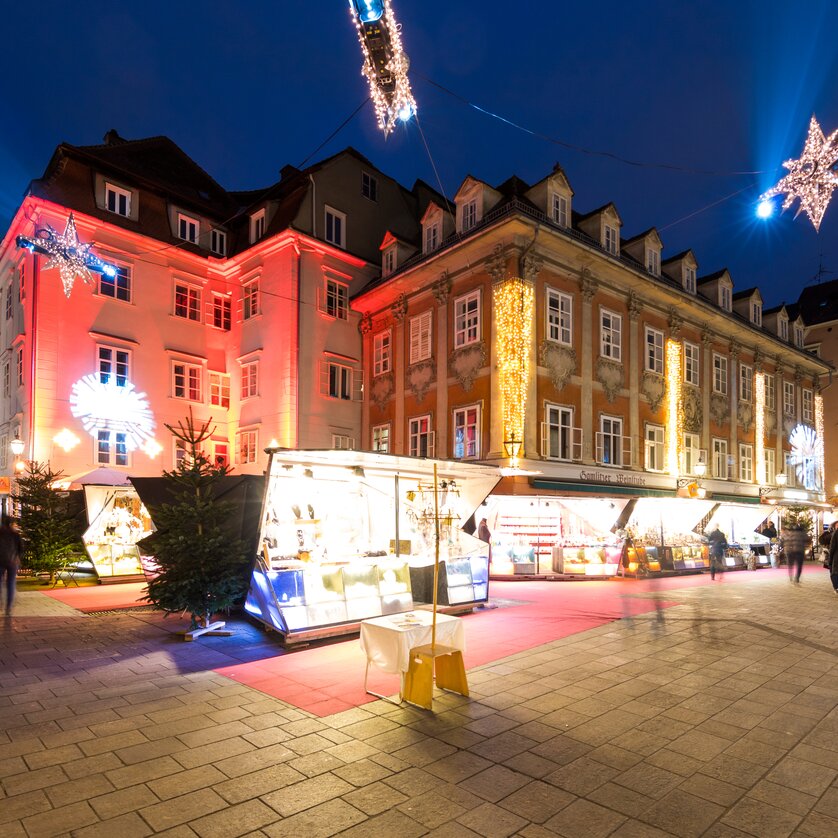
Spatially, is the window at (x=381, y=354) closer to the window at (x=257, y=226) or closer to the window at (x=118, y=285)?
the window at (x=257, y=226)

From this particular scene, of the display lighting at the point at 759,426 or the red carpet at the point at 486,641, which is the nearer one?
the red carpet at the point at 486,641

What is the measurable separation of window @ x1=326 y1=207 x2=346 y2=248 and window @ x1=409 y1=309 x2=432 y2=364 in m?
5.61

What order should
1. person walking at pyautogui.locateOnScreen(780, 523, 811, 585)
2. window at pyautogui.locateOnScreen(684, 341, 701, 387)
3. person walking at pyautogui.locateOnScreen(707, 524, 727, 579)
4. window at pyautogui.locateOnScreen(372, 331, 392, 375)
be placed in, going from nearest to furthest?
person walking at pyautogui.locateOnScreen(780, 523, 811, 585) < person walking at pyautogui.locateOnScreen(707, 524, 727, 579) < window at pyautogui.locateOnScreen(372, 331, 392, 375) < window at pyautogui.locateOnScreen(684, 341, 701, 387)

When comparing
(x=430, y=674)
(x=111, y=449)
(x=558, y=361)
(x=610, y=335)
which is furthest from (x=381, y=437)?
(x=430, y=674)

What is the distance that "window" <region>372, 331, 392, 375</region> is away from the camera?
2556 cm

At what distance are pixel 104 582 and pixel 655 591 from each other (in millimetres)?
15876

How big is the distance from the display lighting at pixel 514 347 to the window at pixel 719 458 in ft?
44.6

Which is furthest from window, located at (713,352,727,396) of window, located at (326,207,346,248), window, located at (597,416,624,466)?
window, located at (326,207,346,248)

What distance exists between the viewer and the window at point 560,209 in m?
21.2

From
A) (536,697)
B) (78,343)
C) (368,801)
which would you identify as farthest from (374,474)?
(78,343)

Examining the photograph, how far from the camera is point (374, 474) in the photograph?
41.4ft

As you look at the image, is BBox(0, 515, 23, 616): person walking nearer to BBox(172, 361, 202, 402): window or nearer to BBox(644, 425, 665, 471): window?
BBox(172, 361, 202, 402): window


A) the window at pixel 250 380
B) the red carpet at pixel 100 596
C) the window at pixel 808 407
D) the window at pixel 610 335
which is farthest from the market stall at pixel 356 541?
the window at pixel 808 407

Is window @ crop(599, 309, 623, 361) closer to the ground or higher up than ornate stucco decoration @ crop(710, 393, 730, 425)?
higher up
